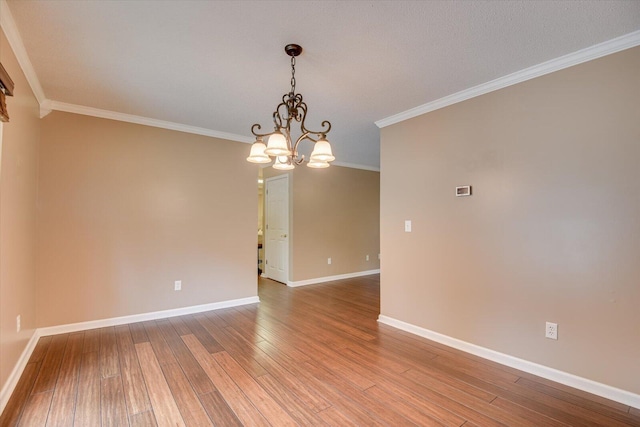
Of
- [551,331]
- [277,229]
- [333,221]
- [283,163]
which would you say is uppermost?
[283,163]

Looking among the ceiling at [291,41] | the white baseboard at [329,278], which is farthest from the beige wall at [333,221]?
the ceiling at [291,41]

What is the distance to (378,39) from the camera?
1.97m

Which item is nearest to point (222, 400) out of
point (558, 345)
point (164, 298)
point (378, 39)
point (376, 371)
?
point (376, 371)

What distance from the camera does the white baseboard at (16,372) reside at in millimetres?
1863

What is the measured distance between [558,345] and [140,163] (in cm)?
445

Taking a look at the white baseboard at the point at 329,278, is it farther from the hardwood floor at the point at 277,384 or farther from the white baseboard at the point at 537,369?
the white baseboard at the point at 537,369

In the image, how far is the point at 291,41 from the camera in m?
1.99

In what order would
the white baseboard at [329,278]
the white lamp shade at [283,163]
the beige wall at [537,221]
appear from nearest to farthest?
1. the beige wall at [537,221]
2. the white lamp shade at [283,163]
3. the white baseboard at [329,278]

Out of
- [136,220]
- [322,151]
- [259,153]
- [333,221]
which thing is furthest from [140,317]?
[333,221]

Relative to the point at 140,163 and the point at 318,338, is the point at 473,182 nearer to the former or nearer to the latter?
the point at 318,338

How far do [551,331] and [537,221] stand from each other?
2.78 ft

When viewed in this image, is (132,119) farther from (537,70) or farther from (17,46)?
(537,70)

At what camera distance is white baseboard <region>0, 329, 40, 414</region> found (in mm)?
1863

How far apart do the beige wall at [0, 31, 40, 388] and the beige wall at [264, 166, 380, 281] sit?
11.3 ft
